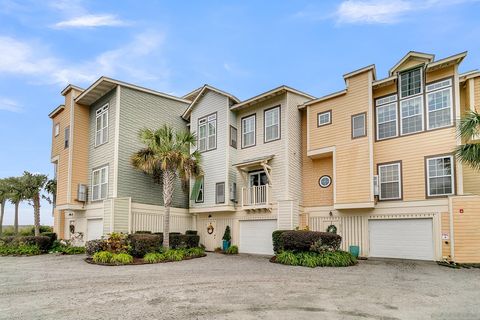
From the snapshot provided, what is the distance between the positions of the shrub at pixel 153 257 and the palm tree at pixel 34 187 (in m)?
13.1

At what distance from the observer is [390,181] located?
16438mm

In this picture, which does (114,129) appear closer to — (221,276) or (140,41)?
(140,41)

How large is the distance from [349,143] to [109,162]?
12903 mm

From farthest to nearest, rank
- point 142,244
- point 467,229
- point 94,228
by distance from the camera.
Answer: point 94,228, point 142,244, point 467,229

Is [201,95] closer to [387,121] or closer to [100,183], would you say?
[100,183]

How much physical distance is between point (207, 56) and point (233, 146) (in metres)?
5.33

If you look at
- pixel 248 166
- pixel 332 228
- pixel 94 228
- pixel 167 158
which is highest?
pixel 167 158

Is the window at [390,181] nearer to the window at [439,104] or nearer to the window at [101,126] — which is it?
the window at [439,104]

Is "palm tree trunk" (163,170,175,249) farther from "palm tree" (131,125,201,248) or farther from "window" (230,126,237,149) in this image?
"window" (230,126,237,149)

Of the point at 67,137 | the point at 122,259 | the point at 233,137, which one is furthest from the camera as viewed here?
the point at 67,137

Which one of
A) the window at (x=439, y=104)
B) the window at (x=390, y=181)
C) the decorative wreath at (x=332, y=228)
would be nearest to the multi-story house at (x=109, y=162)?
the decorative wreath at (x=332, y=228)

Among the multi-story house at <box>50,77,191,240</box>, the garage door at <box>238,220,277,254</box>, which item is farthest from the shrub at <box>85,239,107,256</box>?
the garage door at <box>238,220,277,254</box>

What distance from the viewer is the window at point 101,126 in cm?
2095

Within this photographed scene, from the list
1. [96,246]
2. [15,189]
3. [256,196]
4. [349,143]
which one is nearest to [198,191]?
[256,196]
